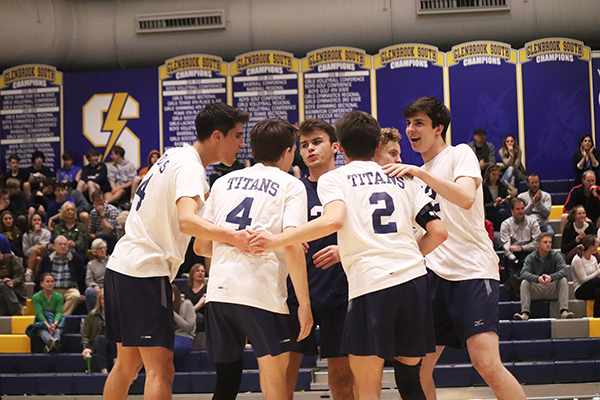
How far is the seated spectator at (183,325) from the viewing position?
8.51m

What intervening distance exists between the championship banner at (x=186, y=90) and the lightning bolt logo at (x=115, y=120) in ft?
3.03

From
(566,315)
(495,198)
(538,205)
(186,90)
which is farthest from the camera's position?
(186,90)

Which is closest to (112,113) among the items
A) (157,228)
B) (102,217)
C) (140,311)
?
(102,217)

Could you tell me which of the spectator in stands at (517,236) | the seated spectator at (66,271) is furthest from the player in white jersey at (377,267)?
the seated spectator at (66,271)

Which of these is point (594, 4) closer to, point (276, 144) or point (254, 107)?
point (254, 107)

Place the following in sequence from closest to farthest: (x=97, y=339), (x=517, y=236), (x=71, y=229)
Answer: (x=97, y=339) < (x=517, y=236) < (x=71, y=229)

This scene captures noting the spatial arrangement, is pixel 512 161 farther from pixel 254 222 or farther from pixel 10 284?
pixel 254 222

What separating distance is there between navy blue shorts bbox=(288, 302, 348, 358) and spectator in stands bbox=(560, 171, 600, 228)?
763 centimetres

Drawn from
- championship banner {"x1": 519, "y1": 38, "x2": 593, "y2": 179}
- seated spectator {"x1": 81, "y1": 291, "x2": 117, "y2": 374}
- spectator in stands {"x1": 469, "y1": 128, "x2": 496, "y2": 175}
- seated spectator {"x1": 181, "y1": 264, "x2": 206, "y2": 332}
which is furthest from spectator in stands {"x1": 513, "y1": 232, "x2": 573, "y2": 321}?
seated spectator {"x1": 81, "y1": 291, "x2": 117, "y2": 374}

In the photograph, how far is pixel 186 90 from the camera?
14664 millimetres

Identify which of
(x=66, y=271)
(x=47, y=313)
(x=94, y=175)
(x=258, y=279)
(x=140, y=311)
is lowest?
(x=47, y=313)

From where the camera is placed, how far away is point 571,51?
546 inches

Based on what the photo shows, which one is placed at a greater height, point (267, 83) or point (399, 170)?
point (267, 83)

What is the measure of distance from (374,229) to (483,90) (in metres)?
11.3
